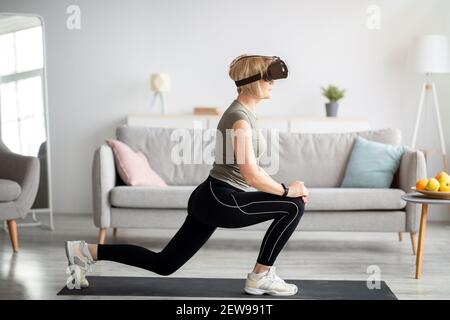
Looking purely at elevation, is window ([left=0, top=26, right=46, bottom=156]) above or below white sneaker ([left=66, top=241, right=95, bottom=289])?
above

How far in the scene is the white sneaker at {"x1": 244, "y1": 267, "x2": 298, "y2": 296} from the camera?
362 cm

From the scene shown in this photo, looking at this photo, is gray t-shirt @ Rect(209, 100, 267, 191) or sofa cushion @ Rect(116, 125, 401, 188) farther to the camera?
sofa cushion @ Rect(116, 125, 401, 188)

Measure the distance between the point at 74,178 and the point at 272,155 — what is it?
89.7 inches

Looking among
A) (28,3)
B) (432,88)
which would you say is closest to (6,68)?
(28,3)

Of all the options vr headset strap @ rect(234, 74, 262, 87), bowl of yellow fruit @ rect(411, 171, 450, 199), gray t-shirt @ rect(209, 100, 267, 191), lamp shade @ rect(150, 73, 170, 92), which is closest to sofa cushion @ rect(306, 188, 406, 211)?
bowl of yellow fruit @ rect(411, 171, 450, 199)

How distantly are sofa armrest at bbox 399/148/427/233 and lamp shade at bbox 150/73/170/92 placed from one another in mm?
2454

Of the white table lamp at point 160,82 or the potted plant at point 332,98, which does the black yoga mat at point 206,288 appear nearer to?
the potted plant at point 332,98

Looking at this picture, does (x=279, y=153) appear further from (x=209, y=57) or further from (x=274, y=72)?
(x=274, y=72)

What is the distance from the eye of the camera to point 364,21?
6738 millimetres

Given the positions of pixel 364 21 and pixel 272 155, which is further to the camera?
pixel 364 21

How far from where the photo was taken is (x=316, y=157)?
217 inches

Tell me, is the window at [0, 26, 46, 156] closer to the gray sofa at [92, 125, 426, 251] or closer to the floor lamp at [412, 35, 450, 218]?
the gray sofa at [92, 125, 426, 251]
